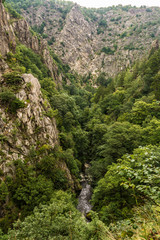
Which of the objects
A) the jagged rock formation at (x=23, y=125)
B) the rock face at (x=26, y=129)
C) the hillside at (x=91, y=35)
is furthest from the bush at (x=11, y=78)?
the hillside at (x=91, y=35)

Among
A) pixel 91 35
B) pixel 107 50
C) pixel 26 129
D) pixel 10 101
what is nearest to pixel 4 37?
pixel 10 101

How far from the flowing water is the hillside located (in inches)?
3213

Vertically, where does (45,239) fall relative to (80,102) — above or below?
above

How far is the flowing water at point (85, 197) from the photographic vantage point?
2353cm

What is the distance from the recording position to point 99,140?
35094mm

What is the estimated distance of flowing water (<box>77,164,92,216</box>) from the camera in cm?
2353

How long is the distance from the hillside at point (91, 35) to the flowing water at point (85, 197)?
8161 cm

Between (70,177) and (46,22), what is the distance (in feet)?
385

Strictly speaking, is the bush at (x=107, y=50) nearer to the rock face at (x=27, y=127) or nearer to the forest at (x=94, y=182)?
the forest at (x=94, y=182)

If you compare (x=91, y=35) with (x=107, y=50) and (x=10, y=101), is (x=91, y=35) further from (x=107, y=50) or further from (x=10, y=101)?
(x=10, y=101)

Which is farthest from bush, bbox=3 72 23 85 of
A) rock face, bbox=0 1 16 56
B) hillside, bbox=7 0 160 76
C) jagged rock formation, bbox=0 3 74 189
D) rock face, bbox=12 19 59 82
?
hillside, bbox=7 0 160 76

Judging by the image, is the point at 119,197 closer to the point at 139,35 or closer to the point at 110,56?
the point at 110,56

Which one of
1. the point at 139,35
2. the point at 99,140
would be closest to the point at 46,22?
the point at 139,35

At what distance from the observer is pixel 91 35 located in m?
116
